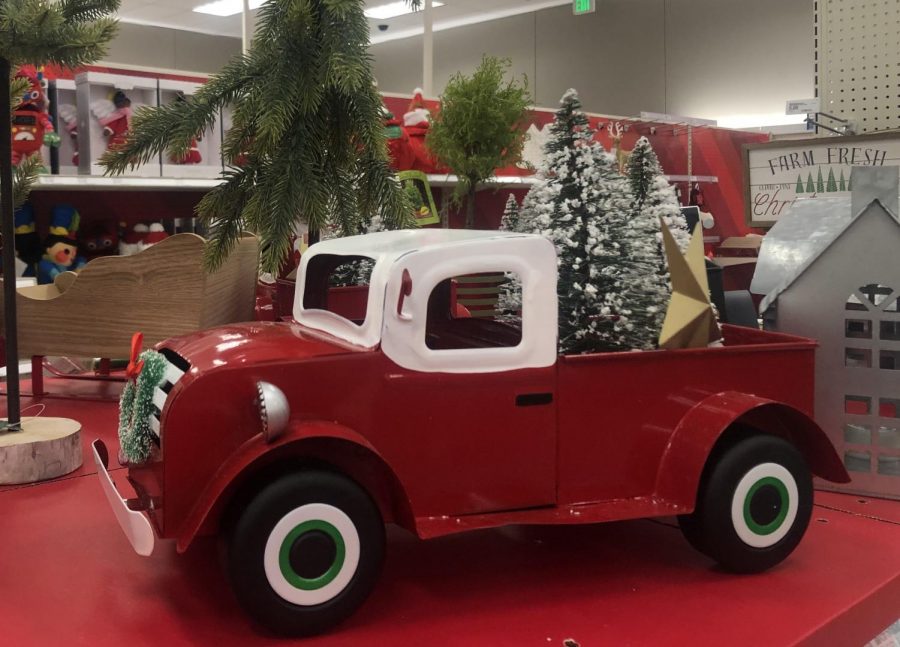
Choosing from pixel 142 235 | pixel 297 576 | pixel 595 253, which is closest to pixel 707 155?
pixel 142 235

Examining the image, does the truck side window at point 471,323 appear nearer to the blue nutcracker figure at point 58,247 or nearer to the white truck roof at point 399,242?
the white truck roof at point 399,242

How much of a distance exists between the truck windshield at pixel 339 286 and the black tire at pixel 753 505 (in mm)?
721

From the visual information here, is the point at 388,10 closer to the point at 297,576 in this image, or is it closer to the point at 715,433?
the point at 715,433

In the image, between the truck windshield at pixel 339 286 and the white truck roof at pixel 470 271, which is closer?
the white truck roof at pixel 470 271

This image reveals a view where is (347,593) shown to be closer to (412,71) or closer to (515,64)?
(515,64)

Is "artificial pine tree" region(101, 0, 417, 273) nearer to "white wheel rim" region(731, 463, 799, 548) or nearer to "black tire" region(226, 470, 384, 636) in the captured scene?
"black tire" region(226, 470, 384, 636)

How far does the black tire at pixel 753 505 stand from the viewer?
1.60 m

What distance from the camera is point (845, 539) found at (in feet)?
5.94

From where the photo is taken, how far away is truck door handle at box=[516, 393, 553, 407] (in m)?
1.54

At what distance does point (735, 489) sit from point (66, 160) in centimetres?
304

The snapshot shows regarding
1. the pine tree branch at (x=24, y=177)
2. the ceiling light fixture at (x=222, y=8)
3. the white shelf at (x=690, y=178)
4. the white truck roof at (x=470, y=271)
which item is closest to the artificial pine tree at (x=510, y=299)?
the white truck roof at (x=470, y=271)

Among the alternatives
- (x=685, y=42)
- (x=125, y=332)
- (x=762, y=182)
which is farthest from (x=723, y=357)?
(x=685, y=42)

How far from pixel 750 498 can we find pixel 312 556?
2.61 ft

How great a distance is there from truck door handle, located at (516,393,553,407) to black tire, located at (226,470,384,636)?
0.31 meters
